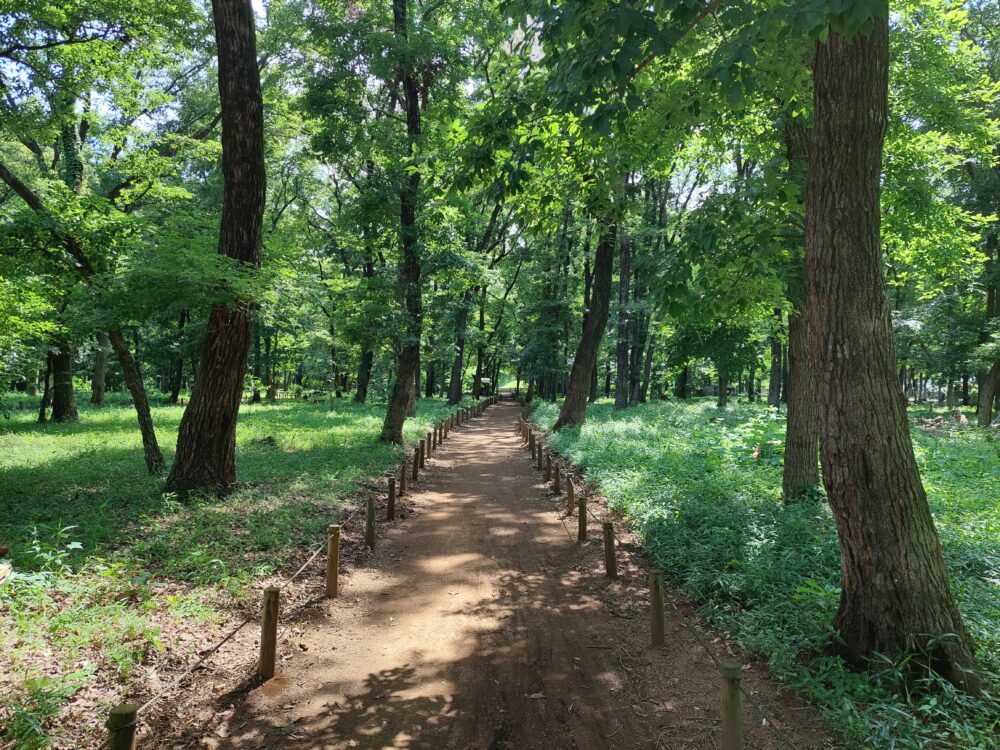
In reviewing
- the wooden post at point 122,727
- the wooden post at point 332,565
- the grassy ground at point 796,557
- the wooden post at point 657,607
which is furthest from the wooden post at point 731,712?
the wooden post at point 332,565

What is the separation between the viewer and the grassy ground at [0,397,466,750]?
376 cm

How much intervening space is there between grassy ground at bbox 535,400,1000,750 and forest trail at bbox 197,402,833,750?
37 cm

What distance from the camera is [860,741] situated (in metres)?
3.40

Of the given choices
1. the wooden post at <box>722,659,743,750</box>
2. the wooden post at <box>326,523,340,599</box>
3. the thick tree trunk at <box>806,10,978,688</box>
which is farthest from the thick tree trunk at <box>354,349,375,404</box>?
the wooden post at <box>722,659,743,750</box>

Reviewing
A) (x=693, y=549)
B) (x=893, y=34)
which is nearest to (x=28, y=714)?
(x=693, y=549)

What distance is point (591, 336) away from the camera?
59.6 feet

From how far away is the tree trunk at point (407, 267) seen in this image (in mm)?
13664

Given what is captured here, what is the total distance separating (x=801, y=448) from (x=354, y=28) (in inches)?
525

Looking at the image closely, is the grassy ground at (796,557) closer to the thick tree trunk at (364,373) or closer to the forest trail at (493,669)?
the forest trail at (493,669)

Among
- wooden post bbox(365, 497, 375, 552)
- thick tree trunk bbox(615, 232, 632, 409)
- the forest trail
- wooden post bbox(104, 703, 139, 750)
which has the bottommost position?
the forest trail

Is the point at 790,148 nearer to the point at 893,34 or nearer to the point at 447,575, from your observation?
the point at 893,34

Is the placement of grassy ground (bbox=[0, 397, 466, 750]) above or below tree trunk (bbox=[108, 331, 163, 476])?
below

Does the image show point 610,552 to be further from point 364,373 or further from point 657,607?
point 364,373

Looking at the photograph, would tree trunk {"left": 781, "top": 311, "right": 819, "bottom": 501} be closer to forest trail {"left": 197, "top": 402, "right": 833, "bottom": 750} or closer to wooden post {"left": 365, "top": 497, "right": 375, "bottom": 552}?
forest trail {"left": 197, "top": 402, "right": 833, "bottom": 750}
